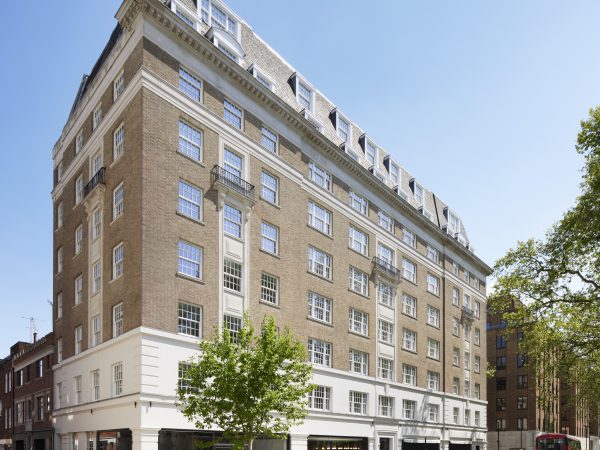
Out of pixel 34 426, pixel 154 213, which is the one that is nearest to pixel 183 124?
pixel 154 213

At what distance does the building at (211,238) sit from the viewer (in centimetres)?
3272

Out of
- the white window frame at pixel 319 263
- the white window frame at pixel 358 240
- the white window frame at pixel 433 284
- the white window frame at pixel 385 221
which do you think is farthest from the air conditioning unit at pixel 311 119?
the white window frame at pixel 433 284

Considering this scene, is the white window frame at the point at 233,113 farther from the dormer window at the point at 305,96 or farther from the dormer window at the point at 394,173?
the dormer window at the point at 394,173

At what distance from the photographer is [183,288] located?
3344 cm

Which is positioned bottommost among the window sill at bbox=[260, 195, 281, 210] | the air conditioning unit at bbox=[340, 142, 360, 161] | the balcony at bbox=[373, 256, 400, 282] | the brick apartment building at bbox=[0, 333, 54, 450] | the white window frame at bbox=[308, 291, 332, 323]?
the brick apartment building at bbox=[0, 333, 54, 450]

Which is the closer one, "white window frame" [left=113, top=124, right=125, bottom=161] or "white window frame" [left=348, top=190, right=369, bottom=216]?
"white window frame" [left=113, top=124, right=125, bottom=161]

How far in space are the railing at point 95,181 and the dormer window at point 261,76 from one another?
11.0m

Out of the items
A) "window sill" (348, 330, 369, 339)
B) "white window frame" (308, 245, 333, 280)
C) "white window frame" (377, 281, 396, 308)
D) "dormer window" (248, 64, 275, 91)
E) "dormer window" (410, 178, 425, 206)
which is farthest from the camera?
"dormer window" (410, 178, 425, 206)

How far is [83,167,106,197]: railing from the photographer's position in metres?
37.2

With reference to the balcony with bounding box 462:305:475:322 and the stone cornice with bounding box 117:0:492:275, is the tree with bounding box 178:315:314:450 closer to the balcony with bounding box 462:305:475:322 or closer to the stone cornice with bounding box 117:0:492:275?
the stone cornice with bounding box 117:0:492:275

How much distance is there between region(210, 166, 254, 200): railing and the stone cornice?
575 cm

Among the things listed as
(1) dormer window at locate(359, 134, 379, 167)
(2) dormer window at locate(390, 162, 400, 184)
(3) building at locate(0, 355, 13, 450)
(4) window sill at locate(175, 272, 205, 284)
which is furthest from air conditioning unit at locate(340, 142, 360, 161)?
(3) building at locate(0, 355, 13, 450)

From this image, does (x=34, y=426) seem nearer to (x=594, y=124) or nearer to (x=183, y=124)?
(x=183, y=124)

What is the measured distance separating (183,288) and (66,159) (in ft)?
58.1
